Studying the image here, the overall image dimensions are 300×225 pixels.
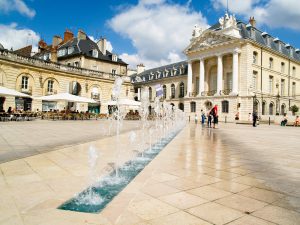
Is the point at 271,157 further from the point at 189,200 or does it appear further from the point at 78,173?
the point at 78,173

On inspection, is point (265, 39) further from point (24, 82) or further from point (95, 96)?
point (24, 82)

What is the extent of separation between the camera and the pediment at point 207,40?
40109 mm

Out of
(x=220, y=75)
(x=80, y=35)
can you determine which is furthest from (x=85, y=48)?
(x=220, y=75)

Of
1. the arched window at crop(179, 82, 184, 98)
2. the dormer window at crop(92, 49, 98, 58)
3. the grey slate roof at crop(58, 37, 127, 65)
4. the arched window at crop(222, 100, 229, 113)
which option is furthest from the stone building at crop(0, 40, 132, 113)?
the arched window at crop(222, 100, 229, 113)

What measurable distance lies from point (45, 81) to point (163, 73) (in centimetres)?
3129

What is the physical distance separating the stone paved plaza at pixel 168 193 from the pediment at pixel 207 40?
36.8 m

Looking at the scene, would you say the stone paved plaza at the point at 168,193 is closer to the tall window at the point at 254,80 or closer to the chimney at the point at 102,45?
the tall window at the point at 254,80

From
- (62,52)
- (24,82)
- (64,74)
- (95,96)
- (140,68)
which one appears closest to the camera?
(24,82)

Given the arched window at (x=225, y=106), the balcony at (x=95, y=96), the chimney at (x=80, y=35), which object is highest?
the chimney at (x=80, y=35)

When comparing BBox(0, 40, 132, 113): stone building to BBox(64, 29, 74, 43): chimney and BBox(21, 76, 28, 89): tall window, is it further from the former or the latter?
BBox(64, 29, 74, 43): chimney

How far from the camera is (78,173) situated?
522cm

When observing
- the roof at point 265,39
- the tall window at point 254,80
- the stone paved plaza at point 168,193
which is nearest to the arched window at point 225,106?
the tall window at point 254,80

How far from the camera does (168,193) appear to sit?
13.0 ft

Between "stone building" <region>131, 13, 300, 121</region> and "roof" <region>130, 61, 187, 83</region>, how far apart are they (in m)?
1.45
